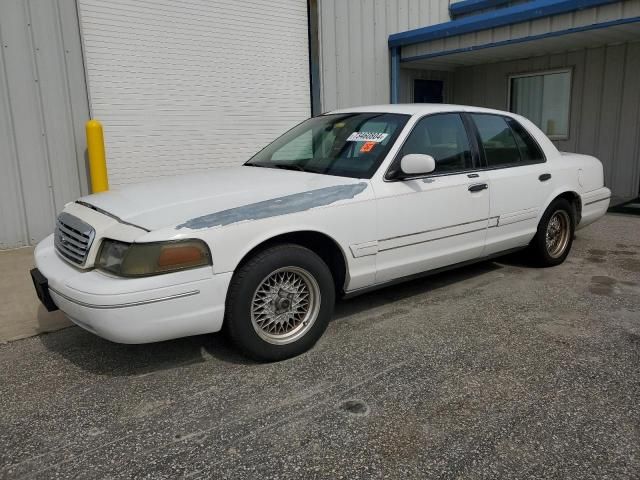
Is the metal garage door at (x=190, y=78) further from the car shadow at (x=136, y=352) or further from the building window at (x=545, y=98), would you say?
the building window at (x=545, y=98)

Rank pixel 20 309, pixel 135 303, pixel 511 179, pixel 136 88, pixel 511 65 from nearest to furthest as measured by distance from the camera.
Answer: pixel 135 303 < pixel 20 309 < pixel 511 179 < pixel 136 88 < pixel 511 65

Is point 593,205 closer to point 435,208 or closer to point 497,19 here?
point 435,208

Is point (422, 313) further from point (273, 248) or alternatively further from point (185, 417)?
point (185, 417)

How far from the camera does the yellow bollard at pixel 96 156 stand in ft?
22.3

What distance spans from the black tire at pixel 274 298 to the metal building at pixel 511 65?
6.27 meters

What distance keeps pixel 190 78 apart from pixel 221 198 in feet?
16.9

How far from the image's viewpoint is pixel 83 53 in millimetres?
6918

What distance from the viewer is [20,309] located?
454 cm

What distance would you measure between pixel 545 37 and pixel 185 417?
24.6ft

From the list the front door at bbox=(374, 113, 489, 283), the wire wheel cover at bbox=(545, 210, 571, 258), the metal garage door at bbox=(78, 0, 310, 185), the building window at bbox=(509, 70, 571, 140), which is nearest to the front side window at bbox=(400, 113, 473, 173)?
the front door at bbox=(374, 113, 489, 283)

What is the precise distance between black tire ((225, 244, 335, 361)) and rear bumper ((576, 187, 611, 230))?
338cm

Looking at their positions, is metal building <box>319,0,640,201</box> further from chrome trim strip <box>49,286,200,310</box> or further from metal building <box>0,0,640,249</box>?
chrome trim strip <box>49,286,200,310</box>

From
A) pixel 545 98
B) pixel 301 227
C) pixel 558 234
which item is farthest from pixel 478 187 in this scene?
pixel 545 98

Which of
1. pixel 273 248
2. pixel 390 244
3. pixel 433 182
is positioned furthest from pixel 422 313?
pixel 273 248
